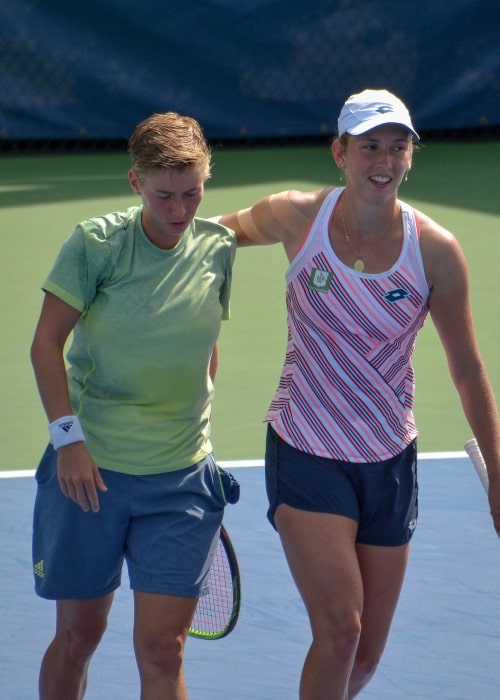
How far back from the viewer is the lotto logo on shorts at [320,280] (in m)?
3.27

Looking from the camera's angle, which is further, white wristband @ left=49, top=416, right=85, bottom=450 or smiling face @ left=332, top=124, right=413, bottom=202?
smiling face @ left=332, top=124, right=413, bottom=202

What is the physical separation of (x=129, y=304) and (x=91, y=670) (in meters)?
1.30

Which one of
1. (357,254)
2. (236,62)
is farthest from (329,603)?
(236,62)

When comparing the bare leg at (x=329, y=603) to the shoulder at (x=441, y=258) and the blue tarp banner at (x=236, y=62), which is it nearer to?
the shoulder at (x=441, y=258)

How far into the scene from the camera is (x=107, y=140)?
11875 mm

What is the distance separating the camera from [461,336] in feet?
10.7

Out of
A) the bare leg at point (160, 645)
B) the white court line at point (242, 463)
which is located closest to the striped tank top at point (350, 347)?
the bare leg at point (160, 645)

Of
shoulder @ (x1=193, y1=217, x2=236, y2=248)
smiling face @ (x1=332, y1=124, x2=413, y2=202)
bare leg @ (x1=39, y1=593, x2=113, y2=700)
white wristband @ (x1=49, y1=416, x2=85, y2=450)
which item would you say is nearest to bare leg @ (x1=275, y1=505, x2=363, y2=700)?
bare leg @ (x1=39, y1=593, x2=113, y2=700)

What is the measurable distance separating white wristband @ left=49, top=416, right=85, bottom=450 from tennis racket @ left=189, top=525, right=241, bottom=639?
2.16ft

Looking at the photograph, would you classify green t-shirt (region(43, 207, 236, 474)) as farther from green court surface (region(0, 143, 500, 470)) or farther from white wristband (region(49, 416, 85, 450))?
green court surface (region(0, 143, 500, 470))

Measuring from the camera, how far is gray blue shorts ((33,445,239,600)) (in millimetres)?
3115

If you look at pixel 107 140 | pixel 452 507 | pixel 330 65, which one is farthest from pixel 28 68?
pixel 452 507

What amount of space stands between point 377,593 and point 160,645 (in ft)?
2.09

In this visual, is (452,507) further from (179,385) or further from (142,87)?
(142,87)
